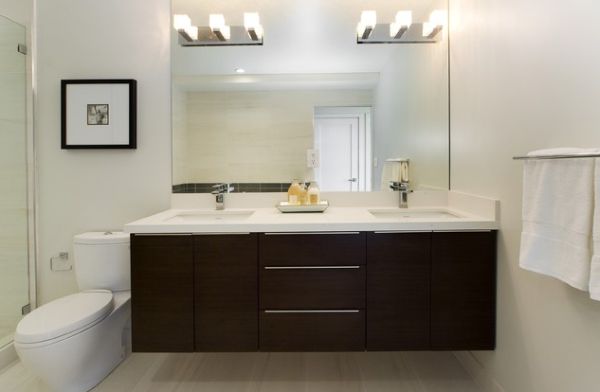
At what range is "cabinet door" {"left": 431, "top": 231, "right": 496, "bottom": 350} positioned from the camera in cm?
188

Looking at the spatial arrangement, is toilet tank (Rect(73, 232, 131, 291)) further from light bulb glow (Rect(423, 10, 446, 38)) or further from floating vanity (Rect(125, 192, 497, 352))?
light bulb glow (Rect(423, 10, 446, 38))

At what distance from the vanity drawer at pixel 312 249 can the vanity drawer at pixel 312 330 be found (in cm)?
24

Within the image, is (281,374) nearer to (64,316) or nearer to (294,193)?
(294,193)

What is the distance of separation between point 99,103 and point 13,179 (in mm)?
729

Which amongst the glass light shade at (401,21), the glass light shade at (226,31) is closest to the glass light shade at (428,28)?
the glass light shade at (401,21)

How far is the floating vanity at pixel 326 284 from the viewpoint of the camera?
1.88m

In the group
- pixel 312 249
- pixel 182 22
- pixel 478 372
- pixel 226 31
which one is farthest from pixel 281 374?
pixel 182 22

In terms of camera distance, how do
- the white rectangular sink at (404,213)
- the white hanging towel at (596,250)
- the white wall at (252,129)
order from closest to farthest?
the white hanging towel at (596,250)
the white rectangular sink at (404,213)
the white wall at (252,129)

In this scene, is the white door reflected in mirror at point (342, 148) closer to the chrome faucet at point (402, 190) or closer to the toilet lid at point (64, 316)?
the chrome faucet at point (402, 190)

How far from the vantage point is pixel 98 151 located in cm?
249

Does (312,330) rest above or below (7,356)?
above

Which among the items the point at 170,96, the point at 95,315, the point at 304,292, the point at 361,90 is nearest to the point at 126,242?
the point at 95,315

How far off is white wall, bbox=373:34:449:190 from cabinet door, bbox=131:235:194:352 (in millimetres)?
1287

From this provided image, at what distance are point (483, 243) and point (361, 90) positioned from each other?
1.19 metres
